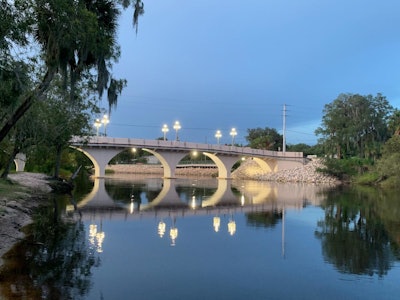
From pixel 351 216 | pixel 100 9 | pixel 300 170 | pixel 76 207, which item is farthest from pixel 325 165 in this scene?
pixel 100 9

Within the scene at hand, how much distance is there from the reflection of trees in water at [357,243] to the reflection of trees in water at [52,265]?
7006 mm

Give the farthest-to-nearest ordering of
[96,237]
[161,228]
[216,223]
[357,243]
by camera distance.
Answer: [216,223]
[161,228]
[357,243]
[96,237]

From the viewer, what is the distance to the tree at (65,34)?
11.0m

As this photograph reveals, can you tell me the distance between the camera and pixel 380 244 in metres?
15.3

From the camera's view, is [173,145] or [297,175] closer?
[173,145]

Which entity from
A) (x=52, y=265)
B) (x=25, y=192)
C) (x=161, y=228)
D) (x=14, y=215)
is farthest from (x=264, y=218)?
(x=25, y=192)

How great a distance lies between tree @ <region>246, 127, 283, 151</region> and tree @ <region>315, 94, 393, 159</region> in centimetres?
3099

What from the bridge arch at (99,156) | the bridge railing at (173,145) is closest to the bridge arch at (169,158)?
the bridge railing at (173,145)

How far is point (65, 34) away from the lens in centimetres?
1226

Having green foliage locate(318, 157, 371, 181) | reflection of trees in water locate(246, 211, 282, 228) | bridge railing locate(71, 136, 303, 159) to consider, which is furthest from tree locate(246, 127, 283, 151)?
reflection of trees in water locate(246, 211, 282, 228)

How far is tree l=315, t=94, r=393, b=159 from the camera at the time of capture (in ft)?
236

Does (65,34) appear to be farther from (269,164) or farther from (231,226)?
(269,164)

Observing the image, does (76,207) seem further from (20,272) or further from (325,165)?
(325,165)

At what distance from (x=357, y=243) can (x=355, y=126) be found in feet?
197
